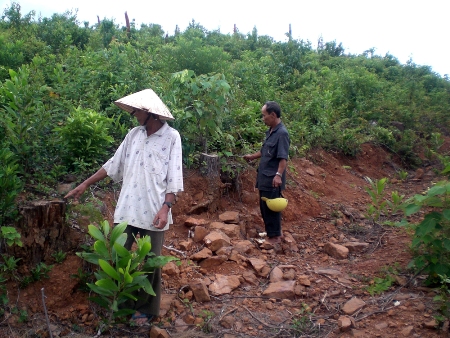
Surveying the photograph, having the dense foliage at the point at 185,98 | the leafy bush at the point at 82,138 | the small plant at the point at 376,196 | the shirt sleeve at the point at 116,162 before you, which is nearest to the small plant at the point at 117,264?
the shirt sleeve at the point at 116,162

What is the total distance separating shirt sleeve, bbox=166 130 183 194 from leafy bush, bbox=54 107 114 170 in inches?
59.0

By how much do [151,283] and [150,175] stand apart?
0.78m

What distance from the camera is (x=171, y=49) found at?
8695 mm

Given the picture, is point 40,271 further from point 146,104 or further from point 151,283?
point 146,104

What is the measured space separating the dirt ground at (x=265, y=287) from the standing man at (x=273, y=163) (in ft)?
0.90

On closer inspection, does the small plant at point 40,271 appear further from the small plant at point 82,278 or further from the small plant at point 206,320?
the small plant at point 206,320

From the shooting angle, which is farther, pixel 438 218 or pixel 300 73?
pixel 300 73

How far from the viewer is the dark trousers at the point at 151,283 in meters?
3.25

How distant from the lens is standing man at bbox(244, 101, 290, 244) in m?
4.65

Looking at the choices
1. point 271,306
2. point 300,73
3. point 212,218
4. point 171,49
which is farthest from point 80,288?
point 300,73

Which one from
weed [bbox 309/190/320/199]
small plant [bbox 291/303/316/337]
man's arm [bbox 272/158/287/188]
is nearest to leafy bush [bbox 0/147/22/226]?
small plant [bbox 291/303/316/337]

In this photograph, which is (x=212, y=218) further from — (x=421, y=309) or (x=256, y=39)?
(x=256, y=39)

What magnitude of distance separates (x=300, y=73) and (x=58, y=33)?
19.7ft

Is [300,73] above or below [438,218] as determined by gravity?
above
